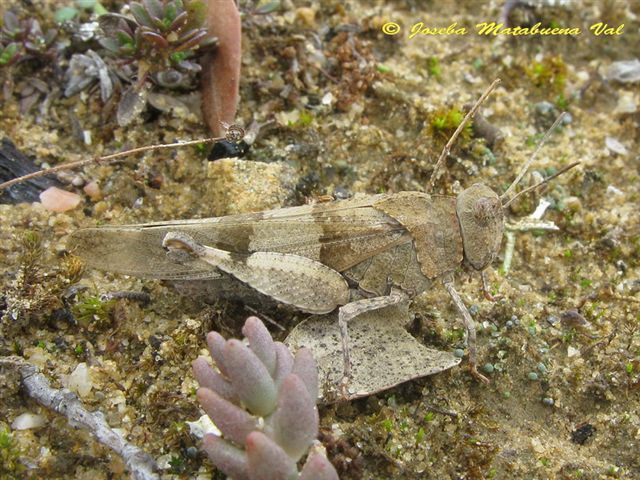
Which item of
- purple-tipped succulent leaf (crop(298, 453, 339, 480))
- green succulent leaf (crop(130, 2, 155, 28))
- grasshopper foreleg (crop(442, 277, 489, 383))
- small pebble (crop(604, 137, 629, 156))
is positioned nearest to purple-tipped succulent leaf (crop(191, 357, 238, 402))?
purple-tipped succulent leaf (crop(298, 453, 339, 480))

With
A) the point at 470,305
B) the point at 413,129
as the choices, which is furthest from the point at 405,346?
the point at 413,129

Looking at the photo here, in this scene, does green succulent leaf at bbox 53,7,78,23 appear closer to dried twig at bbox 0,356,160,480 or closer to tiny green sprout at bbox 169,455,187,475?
dried twig at bbox 0,356,160,480

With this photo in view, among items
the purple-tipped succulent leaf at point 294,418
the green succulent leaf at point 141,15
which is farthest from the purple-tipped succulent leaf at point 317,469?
the green succulent leaf at point 141,15

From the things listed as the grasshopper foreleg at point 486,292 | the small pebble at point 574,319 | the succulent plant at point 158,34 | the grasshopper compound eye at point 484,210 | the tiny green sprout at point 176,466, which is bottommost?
the tiny green sprout at point 176,466

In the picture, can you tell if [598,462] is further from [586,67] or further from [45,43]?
[45,43]

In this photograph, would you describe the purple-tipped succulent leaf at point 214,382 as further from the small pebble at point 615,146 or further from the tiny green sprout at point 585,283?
the small pebble at point 615,146

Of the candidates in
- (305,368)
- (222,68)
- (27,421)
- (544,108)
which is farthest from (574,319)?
(27,421)
